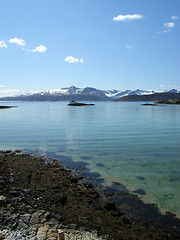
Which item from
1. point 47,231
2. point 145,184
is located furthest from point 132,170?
point 47,231

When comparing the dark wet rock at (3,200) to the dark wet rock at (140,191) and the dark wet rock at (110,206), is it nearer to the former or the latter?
the dark wet rock at (110,206)

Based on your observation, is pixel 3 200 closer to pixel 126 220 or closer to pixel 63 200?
pixel 63 200

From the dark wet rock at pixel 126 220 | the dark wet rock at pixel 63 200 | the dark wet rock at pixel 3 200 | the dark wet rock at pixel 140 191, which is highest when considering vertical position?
the dark wet rock at pixel 3 200

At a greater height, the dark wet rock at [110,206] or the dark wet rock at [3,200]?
the dark wet rock at [3,200]

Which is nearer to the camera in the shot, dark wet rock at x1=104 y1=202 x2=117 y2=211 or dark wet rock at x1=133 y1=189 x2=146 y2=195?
dark wet rock at x1=104 y1=202 x2=117 y2=211

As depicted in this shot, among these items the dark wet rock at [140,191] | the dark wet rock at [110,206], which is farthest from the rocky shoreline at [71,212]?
the dark wet rock at [140,191]

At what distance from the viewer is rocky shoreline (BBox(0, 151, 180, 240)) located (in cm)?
768

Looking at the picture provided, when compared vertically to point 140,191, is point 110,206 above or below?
above

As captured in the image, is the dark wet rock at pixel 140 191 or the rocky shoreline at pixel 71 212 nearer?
the rocky shoreline at pixel 71 212

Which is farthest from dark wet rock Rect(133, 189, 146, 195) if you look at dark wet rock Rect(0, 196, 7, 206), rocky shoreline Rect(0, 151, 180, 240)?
dark wet rock Rect(0, 196, 7, 206)

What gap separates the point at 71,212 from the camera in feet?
30.8

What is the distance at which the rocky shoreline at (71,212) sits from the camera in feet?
25.2

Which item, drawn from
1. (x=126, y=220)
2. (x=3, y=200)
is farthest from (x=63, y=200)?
(x=126, y=220)

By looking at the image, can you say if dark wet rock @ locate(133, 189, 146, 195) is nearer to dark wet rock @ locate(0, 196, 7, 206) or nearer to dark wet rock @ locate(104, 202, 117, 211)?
dark wet rock @ locate(104, 202, 117, 211)
